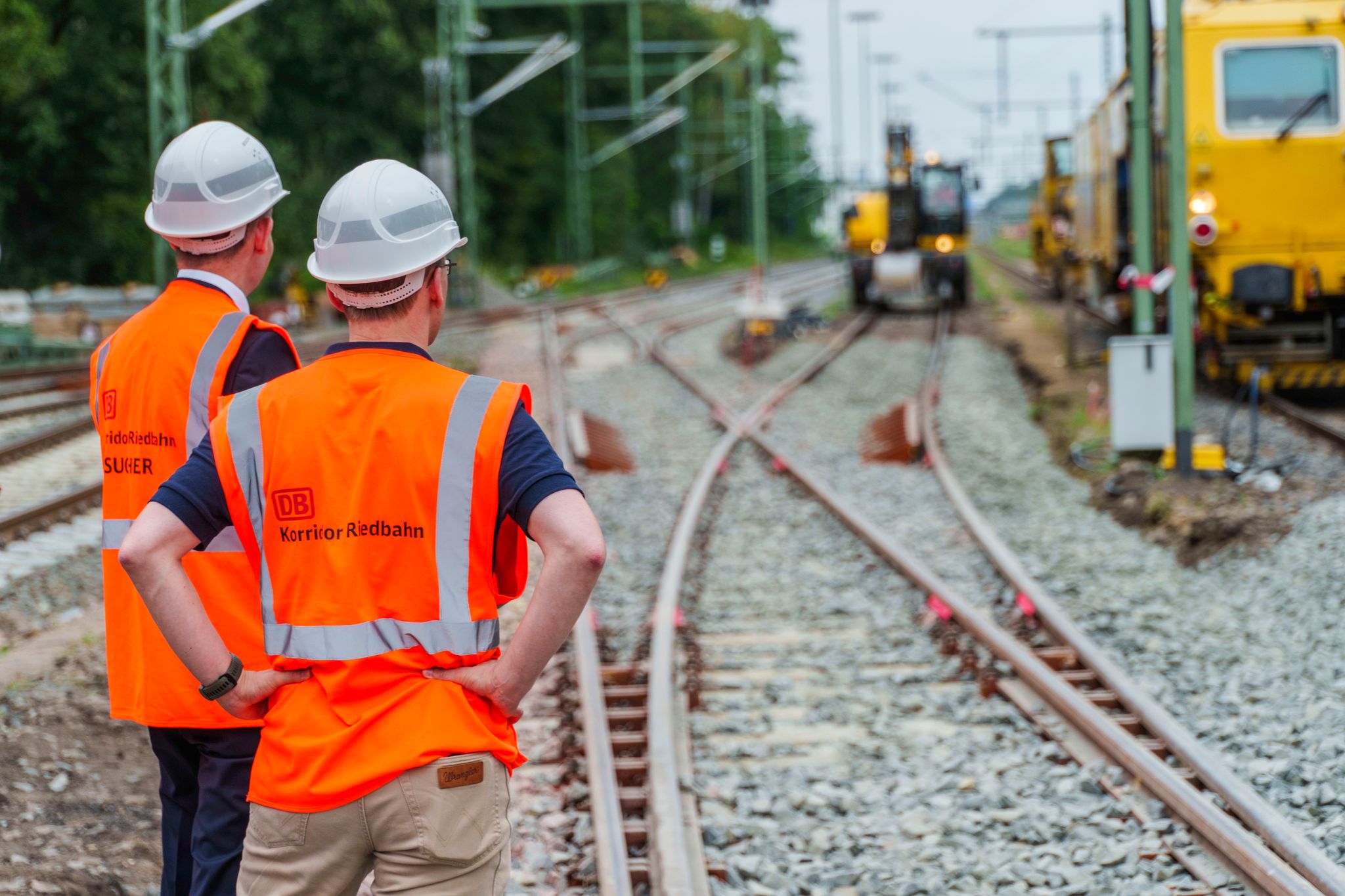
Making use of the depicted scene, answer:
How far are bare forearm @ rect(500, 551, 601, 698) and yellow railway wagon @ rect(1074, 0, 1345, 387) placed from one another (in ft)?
37.5

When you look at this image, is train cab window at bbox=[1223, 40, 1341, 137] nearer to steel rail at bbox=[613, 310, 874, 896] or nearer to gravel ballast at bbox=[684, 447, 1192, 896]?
steel rail at bbox=[613, 310, 874, 896]

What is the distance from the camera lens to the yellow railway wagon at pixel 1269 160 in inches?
508

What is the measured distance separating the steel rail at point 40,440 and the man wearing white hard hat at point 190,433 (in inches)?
362

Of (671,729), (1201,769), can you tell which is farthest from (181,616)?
(1201,769)

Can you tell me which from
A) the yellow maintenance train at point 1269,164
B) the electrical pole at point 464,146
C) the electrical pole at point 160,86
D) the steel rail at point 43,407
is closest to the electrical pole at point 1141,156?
the yellow maintenance train at point 1269,164

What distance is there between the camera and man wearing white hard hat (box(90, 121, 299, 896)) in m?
2.93

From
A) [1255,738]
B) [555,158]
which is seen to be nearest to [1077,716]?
[1255,738]

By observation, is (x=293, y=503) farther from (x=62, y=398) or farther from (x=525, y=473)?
(x=62, y=398)

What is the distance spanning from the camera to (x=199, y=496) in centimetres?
243

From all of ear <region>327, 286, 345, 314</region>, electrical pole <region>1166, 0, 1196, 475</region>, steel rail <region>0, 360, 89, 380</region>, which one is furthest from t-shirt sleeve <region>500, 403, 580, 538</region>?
steel rail <region>0, 360, 89, 380</region>

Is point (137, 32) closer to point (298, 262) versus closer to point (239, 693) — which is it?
point (298, 262)

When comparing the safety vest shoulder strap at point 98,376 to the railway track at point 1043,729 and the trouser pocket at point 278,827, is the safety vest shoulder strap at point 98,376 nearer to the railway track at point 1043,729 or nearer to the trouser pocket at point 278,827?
the trouser pocket at point 278,827

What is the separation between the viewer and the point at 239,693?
2.52m

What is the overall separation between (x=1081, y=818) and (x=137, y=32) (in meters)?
29.0
